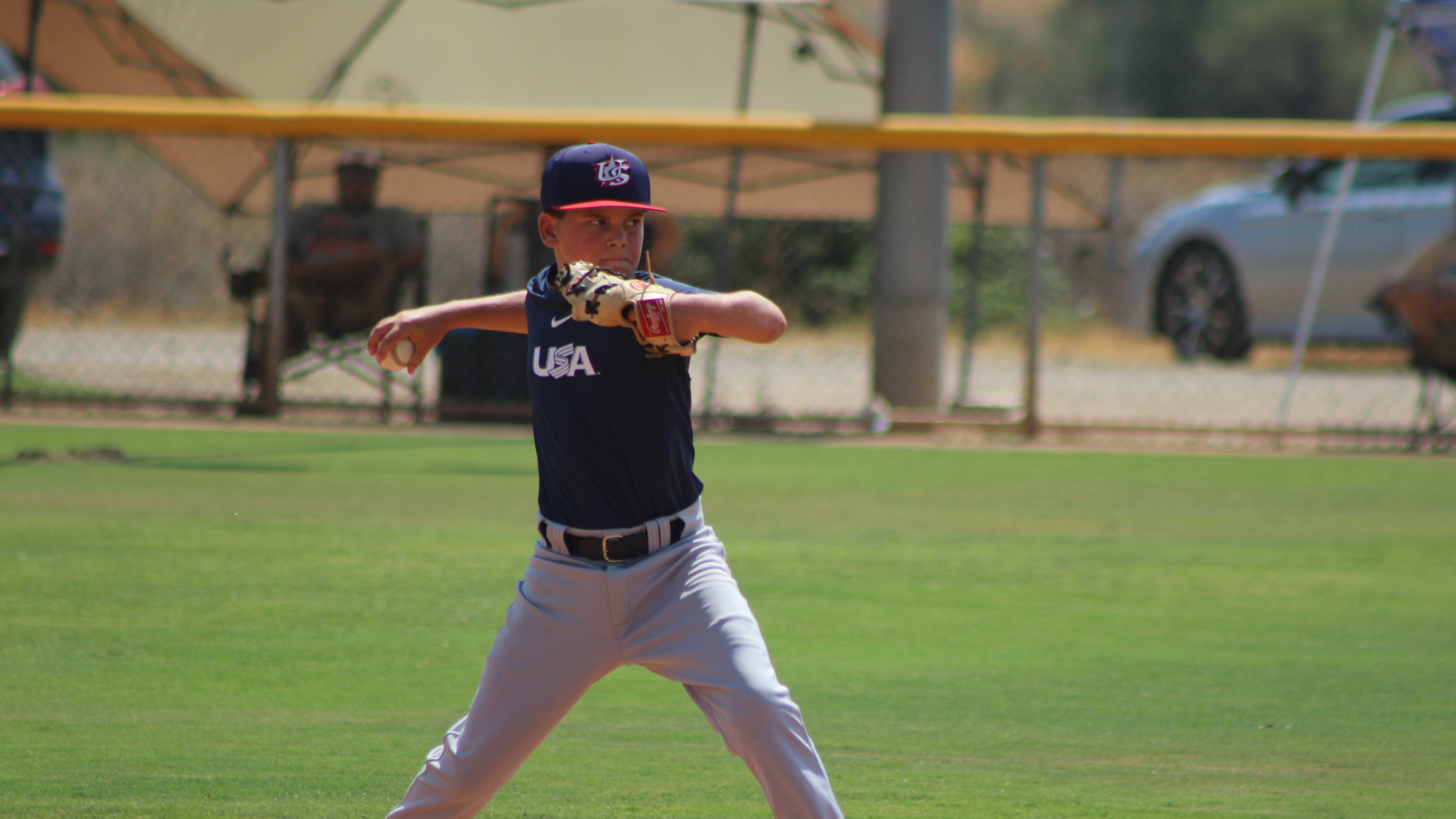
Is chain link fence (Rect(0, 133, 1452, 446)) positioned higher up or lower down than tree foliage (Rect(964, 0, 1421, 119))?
lower down

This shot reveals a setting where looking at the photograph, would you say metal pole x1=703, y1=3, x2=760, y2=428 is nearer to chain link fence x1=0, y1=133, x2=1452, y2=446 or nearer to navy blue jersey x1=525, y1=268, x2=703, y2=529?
chain link fence x1=0, y1=133, x2=1452, y2=446

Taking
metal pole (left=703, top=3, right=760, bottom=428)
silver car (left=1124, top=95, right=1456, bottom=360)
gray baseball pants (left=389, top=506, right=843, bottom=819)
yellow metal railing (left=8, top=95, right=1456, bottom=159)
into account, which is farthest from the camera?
silver car (left=1124, top=95, right=1456, bottom=360)

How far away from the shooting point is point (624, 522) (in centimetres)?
292

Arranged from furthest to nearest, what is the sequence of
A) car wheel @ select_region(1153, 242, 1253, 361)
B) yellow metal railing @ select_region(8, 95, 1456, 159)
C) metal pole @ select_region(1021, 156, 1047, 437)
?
car wheel @ select_region(1153, 242, 1253, 361), yellow metal railing @ select_region(8, 95, 1456, 159), metal pole @ select_region(1021, 156, 1047, 437)

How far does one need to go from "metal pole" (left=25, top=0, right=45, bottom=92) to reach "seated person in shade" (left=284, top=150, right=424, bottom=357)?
3.11 m

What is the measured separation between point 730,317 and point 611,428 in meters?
0.44

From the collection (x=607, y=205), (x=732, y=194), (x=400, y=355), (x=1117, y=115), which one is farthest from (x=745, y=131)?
(x=1117, y=115)

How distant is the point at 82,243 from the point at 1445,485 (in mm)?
12922

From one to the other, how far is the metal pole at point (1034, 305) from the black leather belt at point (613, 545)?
23.3 feet

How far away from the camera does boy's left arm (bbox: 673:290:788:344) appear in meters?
2.61

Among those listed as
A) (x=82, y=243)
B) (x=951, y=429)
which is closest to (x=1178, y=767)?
(x=951, y=429)

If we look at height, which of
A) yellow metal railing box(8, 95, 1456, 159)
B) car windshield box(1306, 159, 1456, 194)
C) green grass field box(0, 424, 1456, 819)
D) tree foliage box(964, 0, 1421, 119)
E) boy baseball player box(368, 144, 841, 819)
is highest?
tree foliage box(964, 0, 1421, 119)

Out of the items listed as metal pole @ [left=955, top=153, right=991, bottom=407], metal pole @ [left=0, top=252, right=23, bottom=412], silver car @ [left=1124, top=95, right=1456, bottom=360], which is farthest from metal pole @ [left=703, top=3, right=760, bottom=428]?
metal pole @ [left=0, top=252, right=23, bottom=412]

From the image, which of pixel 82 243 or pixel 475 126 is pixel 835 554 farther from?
pixel 82 243
